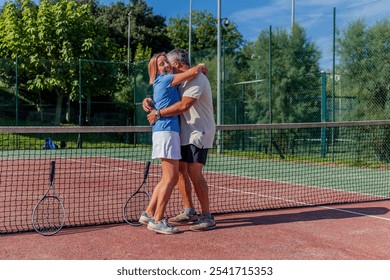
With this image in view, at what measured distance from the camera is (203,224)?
5.11 m

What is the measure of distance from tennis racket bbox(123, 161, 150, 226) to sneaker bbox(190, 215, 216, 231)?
0.70 m

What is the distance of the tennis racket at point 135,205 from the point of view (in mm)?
5535

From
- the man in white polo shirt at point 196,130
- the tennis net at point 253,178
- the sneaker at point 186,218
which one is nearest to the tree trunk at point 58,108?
the tennis net at point 253,178

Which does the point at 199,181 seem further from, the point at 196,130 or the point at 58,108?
the point at 58,108

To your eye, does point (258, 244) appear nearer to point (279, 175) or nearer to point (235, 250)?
point (235, 250)

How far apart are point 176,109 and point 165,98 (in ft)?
0.62

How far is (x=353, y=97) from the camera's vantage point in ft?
46.1

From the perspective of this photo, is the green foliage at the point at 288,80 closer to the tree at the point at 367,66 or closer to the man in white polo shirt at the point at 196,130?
the tree at the point at 367,66

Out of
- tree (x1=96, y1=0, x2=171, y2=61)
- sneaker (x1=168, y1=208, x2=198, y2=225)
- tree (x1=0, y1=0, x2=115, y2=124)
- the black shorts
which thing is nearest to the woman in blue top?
the black shorts

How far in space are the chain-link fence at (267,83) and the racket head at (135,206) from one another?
9.36 meters

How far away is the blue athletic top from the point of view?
4.91 m

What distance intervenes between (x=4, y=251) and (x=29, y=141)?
16646mm
